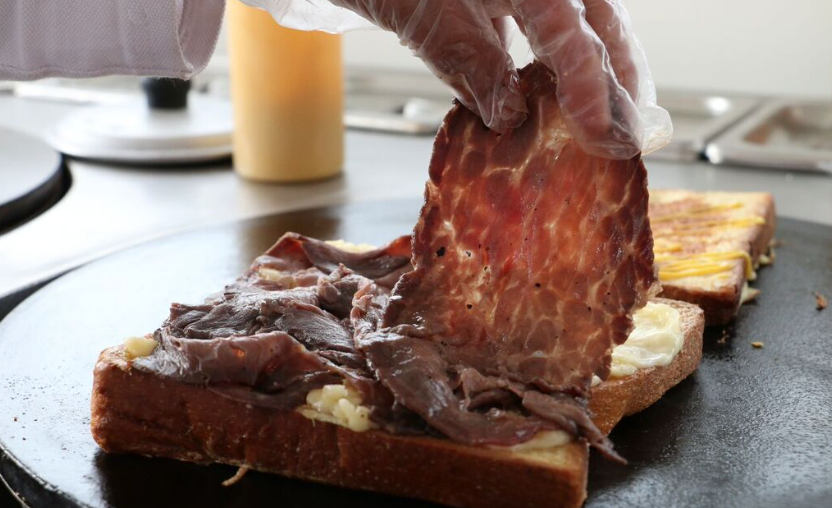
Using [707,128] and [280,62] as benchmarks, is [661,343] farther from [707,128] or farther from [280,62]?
[707,128]

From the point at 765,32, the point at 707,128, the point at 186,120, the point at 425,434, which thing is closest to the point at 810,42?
the point at 765,32

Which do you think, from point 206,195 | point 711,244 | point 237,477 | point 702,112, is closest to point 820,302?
point 711,244

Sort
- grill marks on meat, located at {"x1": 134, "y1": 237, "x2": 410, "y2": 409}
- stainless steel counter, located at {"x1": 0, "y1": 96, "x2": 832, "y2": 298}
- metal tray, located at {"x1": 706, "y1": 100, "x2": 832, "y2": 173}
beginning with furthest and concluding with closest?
metal tray, located at {"x1": 706, "y1": 100, "x2": 832, "y2": 173} < stainless steel counter, located at {"x1": 0, "y1": 96, "x2": 832, "y2": 298} < grill marks on meat, located at {"x1": 134, "y1": 237, "x2": 410, "y2": 409}

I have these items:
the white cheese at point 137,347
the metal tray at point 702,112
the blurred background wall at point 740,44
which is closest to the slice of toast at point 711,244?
the metal tray at point 702,112

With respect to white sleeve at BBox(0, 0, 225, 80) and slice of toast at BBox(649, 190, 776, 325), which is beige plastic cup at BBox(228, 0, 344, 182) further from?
slice of toast at BBox(649, 190, 776, 325)

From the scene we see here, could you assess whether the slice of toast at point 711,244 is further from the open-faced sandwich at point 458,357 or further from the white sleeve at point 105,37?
the white sleeve at point 105,37

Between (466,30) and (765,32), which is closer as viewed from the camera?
(466,30)

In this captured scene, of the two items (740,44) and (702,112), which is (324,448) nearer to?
(702,112)

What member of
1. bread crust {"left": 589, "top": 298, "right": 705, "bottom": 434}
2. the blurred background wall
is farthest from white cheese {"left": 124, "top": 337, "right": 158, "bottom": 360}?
the blurred background wall

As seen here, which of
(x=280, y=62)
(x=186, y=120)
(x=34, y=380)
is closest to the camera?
(x=34, y=380)
